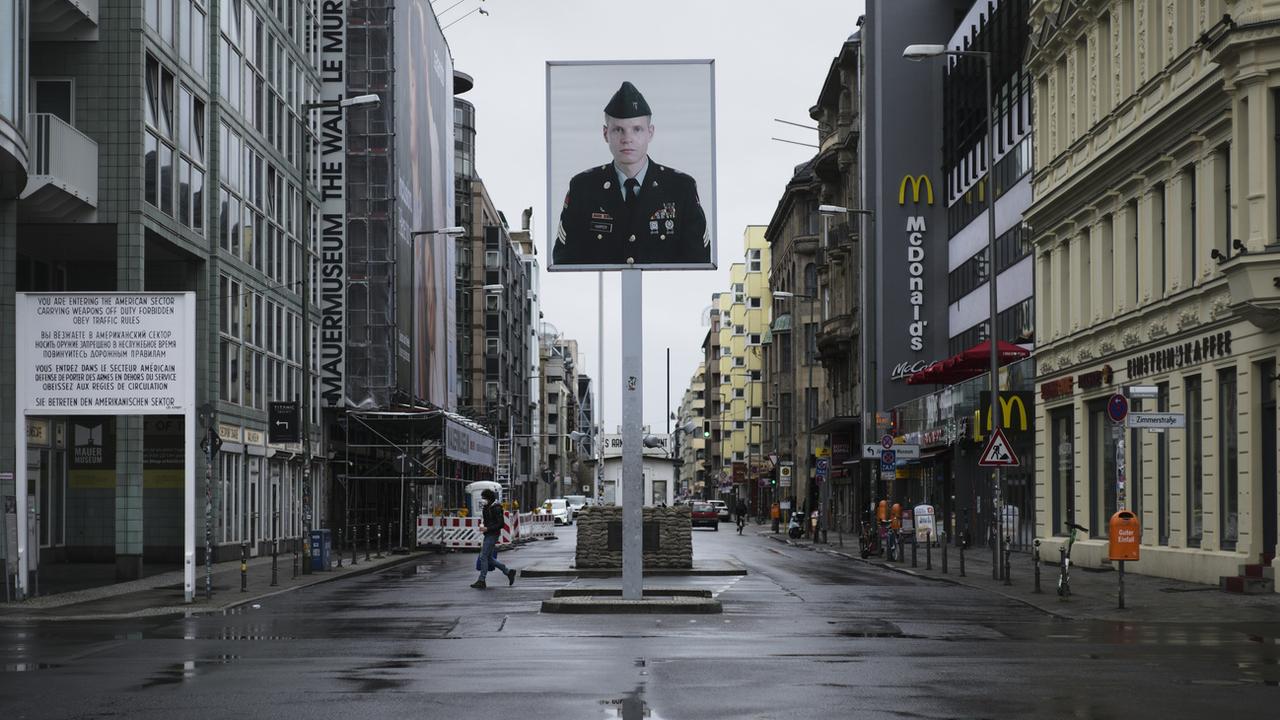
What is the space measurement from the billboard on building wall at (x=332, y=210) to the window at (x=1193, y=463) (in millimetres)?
33715

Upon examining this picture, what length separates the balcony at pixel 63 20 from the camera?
32906mm

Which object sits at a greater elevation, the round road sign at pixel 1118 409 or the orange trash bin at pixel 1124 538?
the round road sign at pixel 1118 409

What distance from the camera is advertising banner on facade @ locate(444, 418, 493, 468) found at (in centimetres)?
5581

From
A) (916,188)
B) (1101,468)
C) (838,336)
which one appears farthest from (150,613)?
(838,336)

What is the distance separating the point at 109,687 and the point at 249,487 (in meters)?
33.5

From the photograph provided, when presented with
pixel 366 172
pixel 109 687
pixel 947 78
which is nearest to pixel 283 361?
pixel 366 172

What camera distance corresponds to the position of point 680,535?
→ 127 feet

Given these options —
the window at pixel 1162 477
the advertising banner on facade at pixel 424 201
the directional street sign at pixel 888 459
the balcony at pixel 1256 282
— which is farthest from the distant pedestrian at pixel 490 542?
the advertising banner on facade at pixel 424 201

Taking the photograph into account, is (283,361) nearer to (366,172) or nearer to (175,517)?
(175,517)

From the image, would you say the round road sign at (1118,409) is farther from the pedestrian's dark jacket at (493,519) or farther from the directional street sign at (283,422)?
the directional street sign at (283,422)

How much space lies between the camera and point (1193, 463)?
30578mm

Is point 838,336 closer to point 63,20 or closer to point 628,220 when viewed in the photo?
point 63,20

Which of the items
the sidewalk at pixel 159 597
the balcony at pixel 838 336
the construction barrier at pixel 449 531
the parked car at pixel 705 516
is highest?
the balcony at pixel 838 336

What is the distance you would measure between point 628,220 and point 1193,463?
12262 mm
